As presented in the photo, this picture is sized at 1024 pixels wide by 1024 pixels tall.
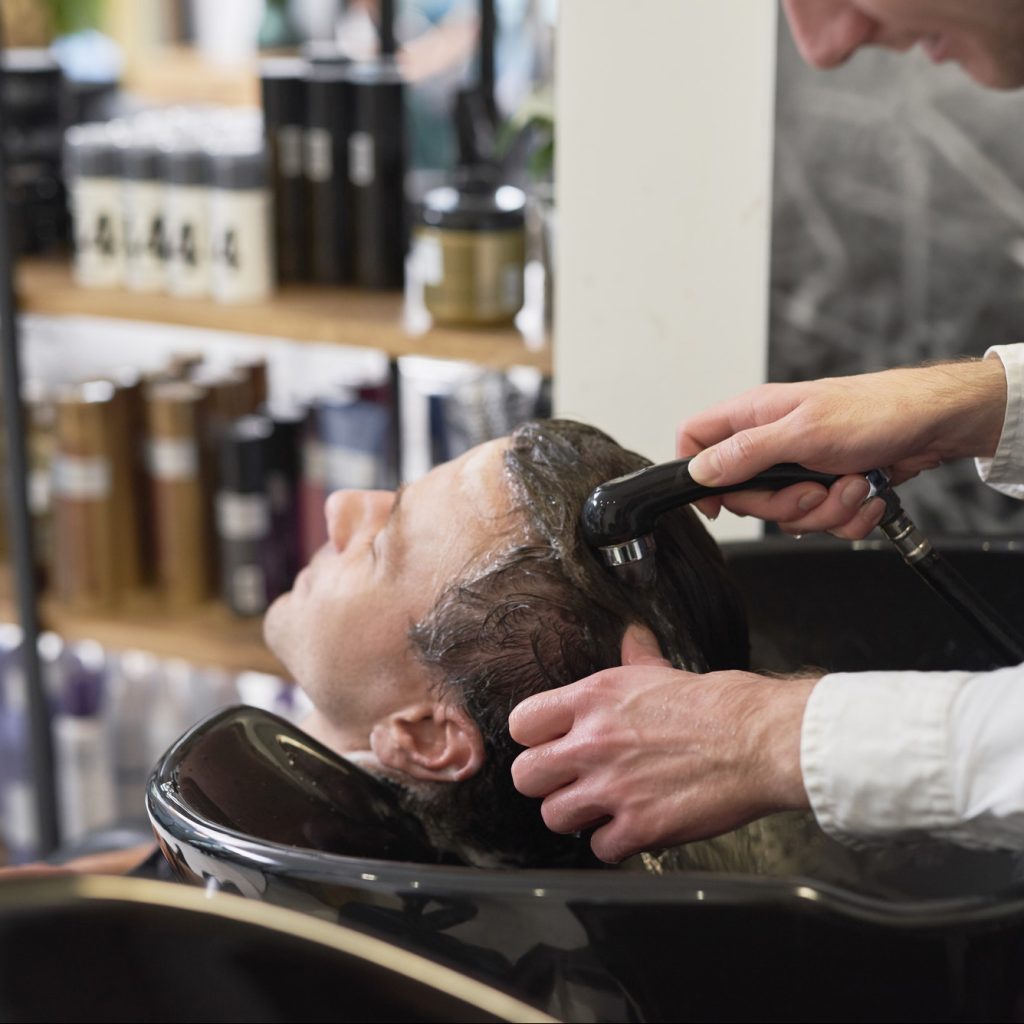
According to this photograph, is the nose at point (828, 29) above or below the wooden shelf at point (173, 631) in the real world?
above

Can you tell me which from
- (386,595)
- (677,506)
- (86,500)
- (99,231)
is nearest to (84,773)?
(86,500)

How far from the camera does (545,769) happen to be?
90 cm

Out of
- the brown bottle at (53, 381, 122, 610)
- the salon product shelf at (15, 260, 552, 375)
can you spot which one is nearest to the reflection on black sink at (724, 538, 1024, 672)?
the salon product shelf at (15, 260, 552, 375)

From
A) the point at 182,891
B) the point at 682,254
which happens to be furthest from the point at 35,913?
the point at 682,254

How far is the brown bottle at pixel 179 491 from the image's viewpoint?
207 centimetres

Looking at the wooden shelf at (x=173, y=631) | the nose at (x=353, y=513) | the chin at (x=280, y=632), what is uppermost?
the nose at (x=353, y=513)

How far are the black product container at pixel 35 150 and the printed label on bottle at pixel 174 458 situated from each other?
381 millimetres

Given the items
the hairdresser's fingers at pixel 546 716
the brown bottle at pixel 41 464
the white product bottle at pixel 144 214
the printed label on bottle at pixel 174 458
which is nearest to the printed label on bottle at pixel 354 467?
the printed label on bottle at pixel 174 458

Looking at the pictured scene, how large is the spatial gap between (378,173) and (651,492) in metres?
1.09

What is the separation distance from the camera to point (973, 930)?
72cm

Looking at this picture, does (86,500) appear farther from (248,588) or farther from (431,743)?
(431,743)

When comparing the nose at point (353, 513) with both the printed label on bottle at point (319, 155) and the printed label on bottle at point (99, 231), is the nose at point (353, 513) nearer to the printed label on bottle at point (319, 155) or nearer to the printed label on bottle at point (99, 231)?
the printed label on bottle at point (319, 155)

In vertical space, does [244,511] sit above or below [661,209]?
below

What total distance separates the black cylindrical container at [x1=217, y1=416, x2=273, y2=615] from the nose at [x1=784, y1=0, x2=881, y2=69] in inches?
37.0
